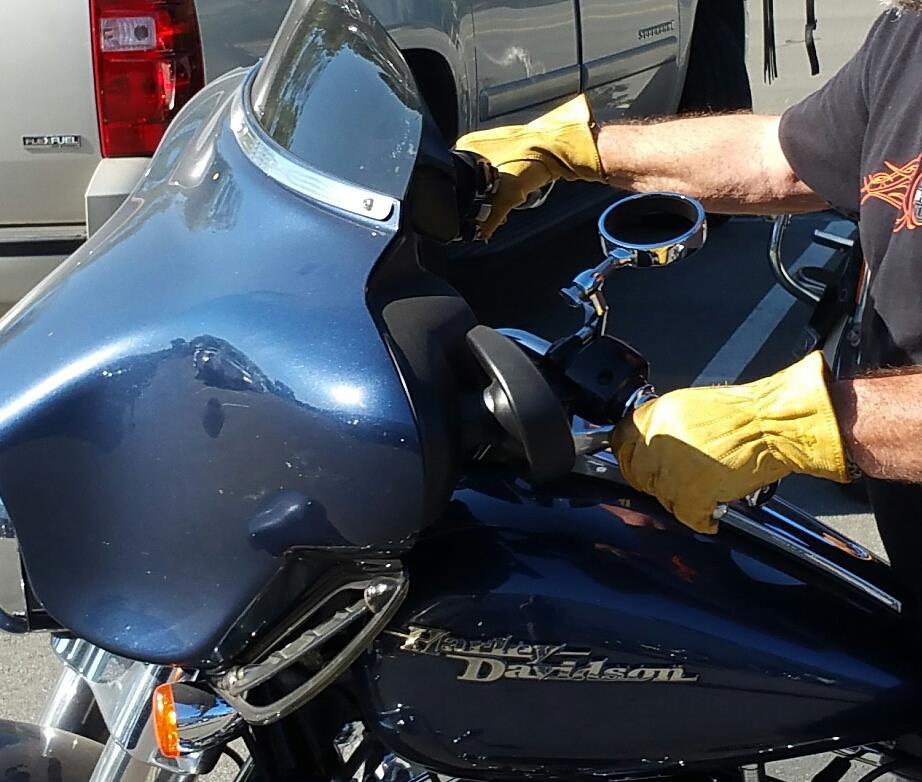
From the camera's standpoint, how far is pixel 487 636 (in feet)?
3.85

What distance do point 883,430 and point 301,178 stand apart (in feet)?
2.09

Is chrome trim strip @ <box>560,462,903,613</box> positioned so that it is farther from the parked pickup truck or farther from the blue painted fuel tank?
the parked pickup truck

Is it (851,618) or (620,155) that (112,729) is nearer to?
(851,618)

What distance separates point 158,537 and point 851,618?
75 cm

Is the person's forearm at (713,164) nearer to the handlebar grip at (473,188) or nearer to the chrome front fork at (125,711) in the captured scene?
the handlebar grip at (473,188)

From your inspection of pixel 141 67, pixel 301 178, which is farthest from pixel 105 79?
pixel 301 178

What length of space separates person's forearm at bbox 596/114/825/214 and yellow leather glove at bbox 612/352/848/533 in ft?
2.50

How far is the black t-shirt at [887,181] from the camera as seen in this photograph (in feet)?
4.76

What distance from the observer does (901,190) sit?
149 centimetres

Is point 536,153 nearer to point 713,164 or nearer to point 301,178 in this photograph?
point 713,164

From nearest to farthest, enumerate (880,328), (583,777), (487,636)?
(487,636), (583,777), (880,328)

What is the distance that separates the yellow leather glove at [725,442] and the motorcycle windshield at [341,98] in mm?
337

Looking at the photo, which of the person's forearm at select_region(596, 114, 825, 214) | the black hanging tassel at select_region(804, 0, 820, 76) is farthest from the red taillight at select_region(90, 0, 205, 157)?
the black hanging tassel at select_region(804, 0, 820, 76)


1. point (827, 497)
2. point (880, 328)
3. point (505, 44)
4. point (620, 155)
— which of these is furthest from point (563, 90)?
point (880, 328)
